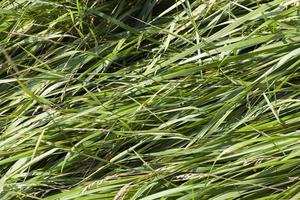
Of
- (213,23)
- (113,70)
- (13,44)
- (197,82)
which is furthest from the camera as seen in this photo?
(13,44)

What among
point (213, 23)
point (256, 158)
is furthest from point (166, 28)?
point (256, 158)

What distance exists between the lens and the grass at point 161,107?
149 centimetres

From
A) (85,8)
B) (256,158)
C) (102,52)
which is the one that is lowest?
(256,158)

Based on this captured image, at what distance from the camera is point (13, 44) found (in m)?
2.03

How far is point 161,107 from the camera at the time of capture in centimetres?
166

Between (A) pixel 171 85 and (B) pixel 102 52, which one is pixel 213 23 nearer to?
(A) pixel 171 85

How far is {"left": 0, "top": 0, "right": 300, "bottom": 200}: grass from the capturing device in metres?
1.49

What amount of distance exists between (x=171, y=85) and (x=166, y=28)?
0.28 m

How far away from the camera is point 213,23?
5.86 ft

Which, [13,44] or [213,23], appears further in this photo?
[13,44]

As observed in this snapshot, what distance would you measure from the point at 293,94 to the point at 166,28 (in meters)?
0.51

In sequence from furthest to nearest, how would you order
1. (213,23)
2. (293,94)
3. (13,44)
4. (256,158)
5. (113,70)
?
1. (13,44)
2. (113,70)
3. (213,23)
4. (293,94)
5. (256,158)

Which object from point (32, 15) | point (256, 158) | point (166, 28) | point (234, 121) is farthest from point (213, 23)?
point (32, 15)

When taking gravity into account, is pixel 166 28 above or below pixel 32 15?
below
